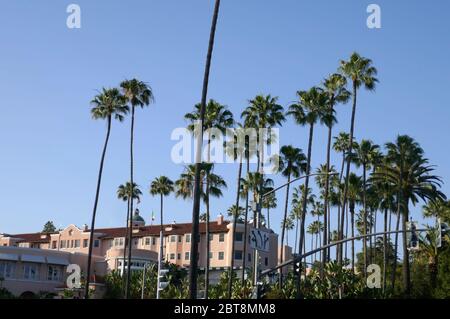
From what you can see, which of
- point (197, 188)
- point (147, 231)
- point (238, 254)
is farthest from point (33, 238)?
point (197, 188)

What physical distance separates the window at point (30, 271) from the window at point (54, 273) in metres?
2.09

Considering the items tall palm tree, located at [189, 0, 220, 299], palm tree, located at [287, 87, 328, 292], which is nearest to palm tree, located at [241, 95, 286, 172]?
palm tree, located at [287, 87, 328, 292]

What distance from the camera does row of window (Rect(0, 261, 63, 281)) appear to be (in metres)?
83.7

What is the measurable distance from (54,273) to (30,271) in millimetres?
3739

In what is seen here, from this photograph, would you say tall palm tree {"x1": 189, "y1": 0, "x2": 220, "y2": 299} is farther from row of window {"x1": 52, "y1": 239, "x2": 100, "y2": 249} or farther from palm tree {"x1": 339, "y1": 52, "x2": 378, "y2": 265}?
row of window {"x1": 52, "y1": 239, "x2": 100, "y2": 249}

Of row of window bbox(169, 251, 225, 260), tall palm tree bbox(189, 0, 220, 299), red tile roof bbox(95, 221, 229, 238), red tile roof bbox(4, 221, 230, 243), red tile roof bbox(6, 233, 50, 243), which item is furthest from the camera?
red tile roof bbox(6, 233, 50, 243)

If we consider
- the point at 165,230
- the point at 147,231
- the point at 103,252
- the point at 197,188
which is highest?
the point at 165,230

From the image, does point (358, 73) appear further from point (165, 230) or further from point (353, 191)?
point (165, 230)

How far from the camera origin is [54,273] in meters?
89.2

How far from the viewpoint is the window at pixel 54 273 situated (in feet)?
291

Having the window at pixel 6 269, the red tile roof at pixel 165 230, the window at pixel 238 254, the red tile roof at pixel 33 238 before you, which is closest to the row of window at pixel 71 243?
the red tile roof at pixel 165 230
